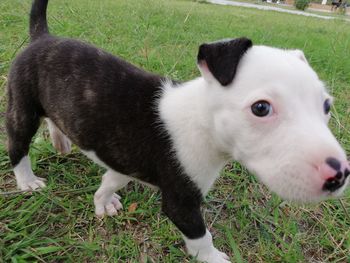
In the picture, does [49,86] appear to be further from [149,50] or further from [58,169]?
[149,50]

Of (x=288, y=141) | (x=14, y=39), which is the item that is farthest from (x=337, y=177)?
(x=14, y=39)

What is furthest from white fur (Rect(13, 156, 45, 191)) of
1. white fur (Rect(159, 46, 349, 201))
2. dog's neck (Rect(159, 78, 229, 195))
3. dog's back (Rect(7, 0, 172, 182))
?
white fur (Rect(159, 46, 349, 201))

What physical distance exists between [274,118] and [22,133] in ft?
5.87

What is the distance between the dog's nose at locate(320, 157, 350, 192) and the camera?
1.57 metres

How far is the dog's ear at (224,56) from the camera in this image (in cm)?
188

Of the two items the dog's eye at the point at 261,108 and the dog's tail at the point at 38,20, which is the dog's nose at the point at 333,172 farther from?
the dog's tail at the point at 38,20

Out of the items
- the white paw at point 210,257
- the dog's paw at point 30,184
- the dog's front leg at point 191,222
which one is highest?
the dog's front leg at point 191,222

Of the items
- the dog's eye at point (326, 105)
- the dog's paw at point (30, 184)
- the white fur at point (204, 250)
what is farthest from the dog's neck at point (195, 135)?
the dog's paw at point (30, 184)

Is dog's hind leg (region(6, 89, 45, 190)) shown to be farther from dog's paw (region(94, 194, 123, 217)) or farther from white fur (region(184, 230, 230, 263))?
white fur (region(184, 230, 230, 263))

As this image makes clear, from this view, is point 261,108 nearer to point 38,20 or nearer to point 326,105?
point 326,105

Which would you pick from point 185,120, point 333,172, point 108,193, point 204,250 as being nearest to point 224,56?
point 185,120

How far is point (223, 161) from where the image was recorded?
2.25 m

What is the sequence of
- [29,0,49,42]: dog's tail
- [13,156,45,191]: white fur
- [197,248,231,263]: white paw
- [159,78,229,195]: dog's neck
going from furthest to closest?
[29,0,49,42]: dog's tail < [13,156,45,191]: white fur < [197,248,231,263]: white paw < [159,78,229,195]: dog's neck

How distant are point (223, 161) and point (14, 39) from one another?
4168 mm
